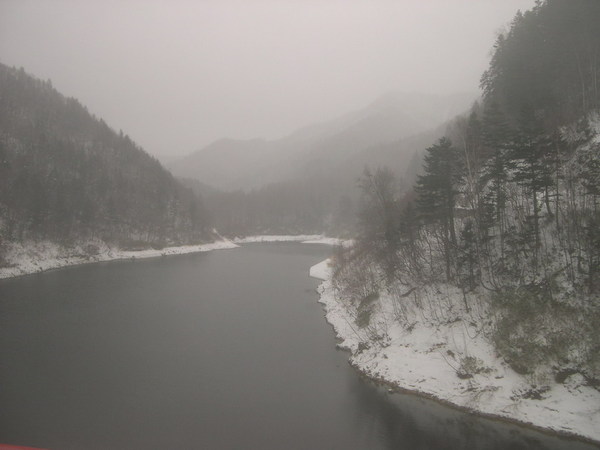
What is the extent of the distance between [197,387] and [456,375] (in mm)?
13736

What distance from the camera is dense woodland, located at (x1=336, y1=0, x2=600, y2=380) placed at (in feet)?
54.3

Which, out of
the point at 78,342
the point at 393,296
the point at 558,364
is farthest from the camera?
the point at 393,296

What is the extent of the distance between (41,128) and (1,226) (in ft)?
188

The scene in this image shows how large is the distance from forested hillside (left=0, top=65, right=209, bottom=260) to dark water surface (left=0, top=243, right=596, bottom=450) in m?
37.3

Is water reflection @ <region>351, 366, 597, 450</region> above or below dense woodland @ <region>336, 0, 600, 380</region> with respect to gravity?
below

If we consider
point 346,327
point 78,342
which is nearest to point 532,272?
point 346,327

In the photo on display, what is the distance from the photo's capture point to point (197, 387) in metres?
17.7

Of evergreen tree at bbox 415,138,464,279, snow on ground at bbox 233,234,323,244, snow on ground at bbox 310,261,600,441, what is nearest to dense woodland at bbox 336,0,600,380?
evergreen tree at bbox 415,138,464,279

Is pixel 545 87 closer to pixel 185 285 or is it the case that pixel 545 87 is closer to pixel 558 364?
pixel 558 364

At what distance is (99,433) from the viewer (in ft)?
43.5

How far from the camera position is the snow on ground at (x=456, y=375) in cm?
1368

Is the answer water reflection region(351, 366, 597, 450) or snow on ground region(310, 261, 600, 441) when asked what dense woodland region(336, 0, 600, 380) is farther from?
water reflection region(351, 366, 597, 450)

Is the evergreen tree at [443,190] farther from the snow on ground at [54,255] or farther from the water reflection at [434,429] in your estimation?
the snow on ground at [54,255]

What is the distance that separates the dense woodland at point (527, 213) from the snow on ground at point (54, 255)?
1882 inches
